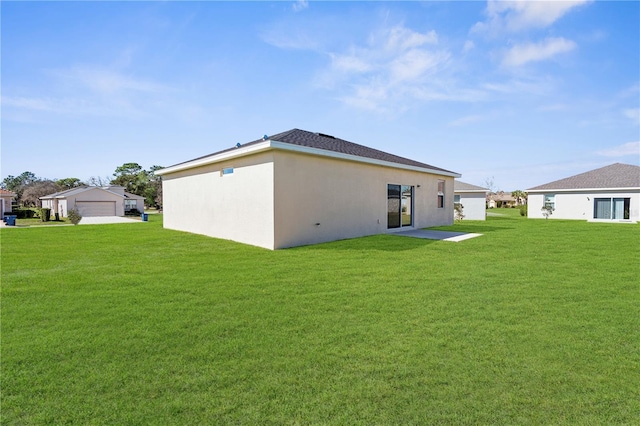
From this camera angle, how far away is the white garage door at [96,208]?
114 ft

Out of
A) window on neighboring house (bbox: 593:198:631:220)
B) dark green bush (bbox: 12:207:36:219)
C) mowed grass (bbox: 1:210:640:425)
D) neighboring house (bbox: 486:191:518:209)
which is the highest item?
neighboring house (bbox: 486:191:518:209)

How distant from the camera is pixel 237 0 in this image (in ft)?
31.7

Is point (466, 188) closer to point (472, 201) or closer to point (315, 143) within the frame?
point (472, 201)

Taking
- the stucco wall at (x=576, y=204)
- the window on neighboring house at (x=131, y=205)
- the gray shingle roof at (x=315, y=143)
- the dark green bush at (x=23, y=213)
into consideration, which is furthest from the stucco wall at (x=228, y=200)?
the window on neighboring house at (x=131, y=205)

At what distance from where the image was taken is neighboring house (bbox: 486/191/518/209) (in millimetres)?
58219

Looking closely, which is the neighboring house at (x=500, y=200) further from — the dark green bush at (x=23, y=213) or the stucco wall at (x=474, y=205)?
the dark green bush at (x=23, y=213)

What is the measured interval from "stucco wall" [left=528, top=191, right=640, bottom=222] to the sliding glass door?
1981cm

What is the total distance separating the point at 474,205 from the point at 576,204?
839 centimetres

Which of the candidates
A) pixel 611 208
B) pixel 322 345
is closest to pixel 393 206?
pixel 322 345

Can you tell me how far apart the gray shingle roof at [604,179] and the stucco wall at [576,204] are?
55 centimetres

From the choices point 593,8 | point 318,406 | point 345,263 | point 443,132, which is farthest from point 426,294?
point 443,132

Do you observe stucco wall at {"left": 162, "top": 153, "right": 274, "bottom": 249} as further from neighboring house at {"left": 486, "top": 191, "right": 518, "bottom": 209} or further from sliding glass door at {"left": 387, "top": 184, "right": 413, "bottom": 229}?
neighboring house at {"left": 486, "top": 191, "right": 518, "bottom": 209}

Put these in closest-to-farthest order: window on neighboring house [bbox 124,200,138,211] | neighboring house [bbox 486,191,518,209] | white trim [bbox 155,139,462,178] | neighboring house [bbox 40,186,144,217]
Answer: white trim [bbox 155,139,462,178]
neighboring house [bbox 40,186,144,217]
window on neighboring house [bbox 124,200,138,211]
neighboring house [bbox 486,191,518,209]

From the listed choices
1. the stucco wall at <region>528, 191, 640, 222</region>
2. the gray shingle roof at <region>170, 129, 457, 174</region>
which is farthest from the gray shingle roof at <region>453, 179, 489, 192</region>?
the gray shingle roof at <region>170, 129, 457, 174</region>
